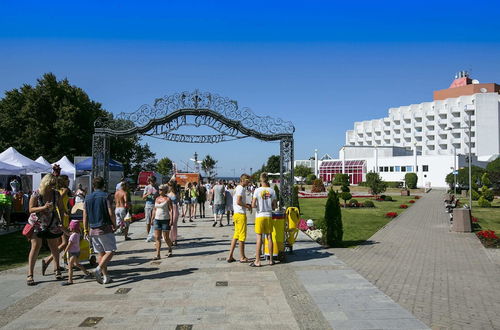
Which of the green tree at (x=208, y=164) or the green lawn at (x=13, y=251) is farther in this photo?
the green tree at (x=208, y=164)

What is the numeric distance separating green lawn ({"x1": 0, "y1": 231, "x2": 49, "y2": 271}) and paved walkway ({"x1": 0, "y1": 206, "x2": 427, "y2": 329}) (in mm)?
880

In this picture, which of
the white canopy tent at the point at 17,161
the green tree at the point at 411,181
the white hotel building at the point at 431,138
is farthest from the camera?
the white hotel building at the point at 431,138

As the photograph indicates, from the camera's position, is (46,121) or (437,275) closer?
(437,275)

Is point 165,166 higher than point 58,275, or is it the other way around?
point 165,166

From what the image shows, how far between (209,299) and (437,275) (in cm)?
469

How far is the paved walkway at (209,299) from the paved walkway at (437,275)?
423 millimetres

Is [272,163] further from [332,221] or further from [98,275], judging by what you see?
[98,275]

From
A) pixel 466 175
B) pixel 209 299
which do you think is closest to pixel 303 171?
→ pixel 466 175

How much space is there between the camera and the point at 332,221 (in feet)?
37.0

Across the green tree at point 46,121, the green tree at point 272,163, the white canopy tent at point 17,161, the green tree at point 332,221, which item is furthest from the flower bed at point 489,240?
the green tree at point 272,163

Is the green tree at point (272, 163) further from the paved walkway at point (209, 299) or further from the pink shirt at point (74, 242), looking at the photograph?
the pink shirt at point (74, 242)

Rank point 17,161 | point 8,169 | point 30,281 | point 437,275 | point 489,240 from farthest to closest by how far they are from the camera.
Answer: point 17,161 < point 8,169 < point 489,240 < point 437,275 < point 30,281

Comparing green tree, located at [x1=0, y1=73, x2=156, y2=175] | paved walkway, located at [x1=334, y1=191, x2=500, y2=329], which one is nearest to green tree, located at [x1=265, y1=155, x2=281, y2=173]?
green tree, located at [x1=0, y1=73, x2=156, y2=175]

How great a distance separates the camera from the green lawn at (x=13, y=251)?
8.98 metres
